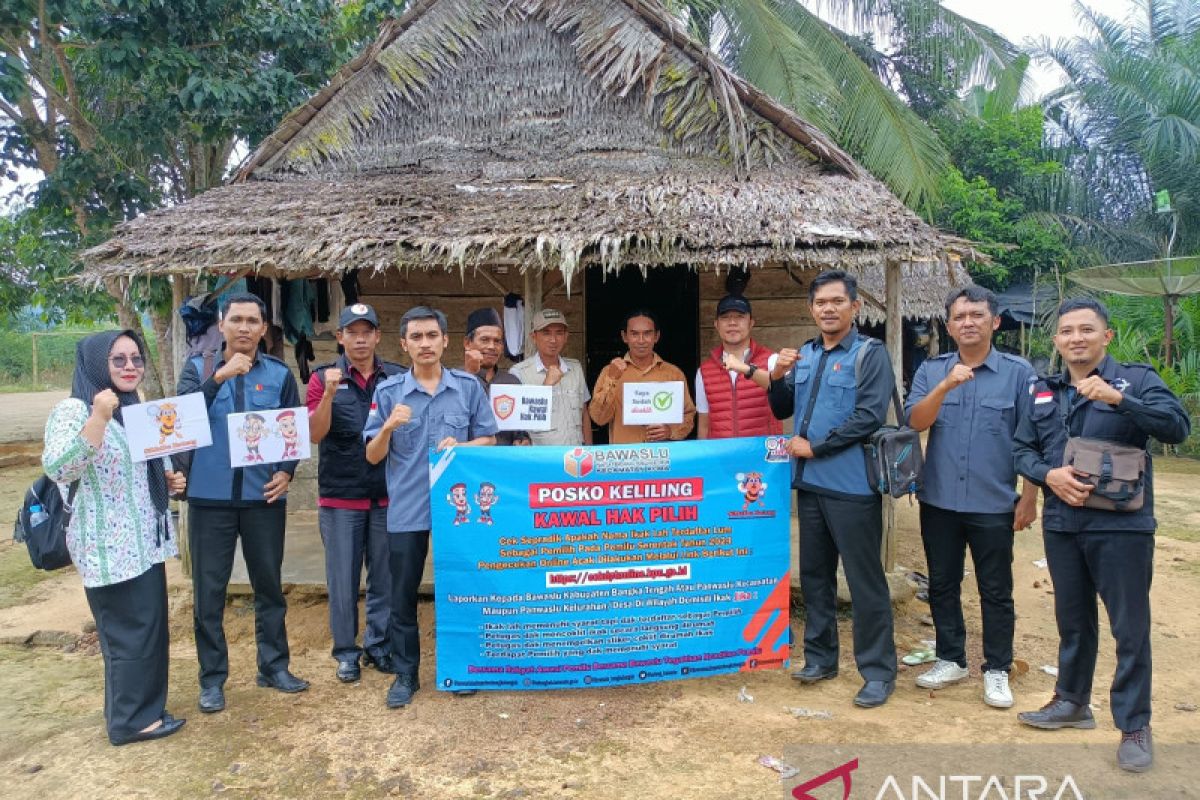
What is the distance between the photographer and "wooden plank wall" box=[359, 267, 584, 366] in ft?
23.7

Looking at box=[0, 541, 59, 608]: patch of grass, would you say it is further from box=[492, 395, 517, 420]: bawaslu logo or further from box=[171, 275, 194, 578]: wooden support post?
box=[492, 395, 517, 420]: bawaslu logo

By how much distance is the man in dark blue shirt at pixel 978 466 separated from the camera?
3795 millimetres

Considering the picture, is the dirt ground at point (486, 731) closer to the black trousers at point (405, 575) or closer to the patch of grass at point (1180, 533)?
the black trousers at point (405, 575)

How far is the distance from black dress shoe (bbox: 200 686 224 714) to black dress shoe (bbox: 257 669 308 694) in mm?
258

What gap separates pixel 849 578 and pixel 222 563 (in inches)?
119

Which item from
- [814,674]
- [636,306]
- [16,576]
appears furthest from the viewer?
[636,306]

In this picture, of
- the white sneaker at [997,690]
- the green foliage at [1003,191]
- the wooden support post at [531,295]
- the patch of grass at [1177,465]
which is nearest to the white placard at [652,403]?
the wooden support post at [531,295]

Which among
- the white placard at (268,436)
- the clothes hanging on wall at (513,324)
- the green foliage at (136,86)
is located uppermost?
the green foliage at (136,86)

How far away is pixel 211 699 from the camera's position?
13.2 feet

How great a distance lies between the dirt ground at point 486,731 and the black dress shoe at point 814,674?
47 millimetres

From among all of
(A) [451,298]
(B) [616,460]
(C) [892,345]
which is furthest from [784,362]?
(A) [451,298]

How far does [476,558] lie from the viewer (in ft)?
13.2

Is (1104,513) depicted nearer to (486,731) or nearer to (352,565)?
(486,731)

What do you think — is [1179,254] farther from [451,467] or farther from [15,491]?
[15,491]
